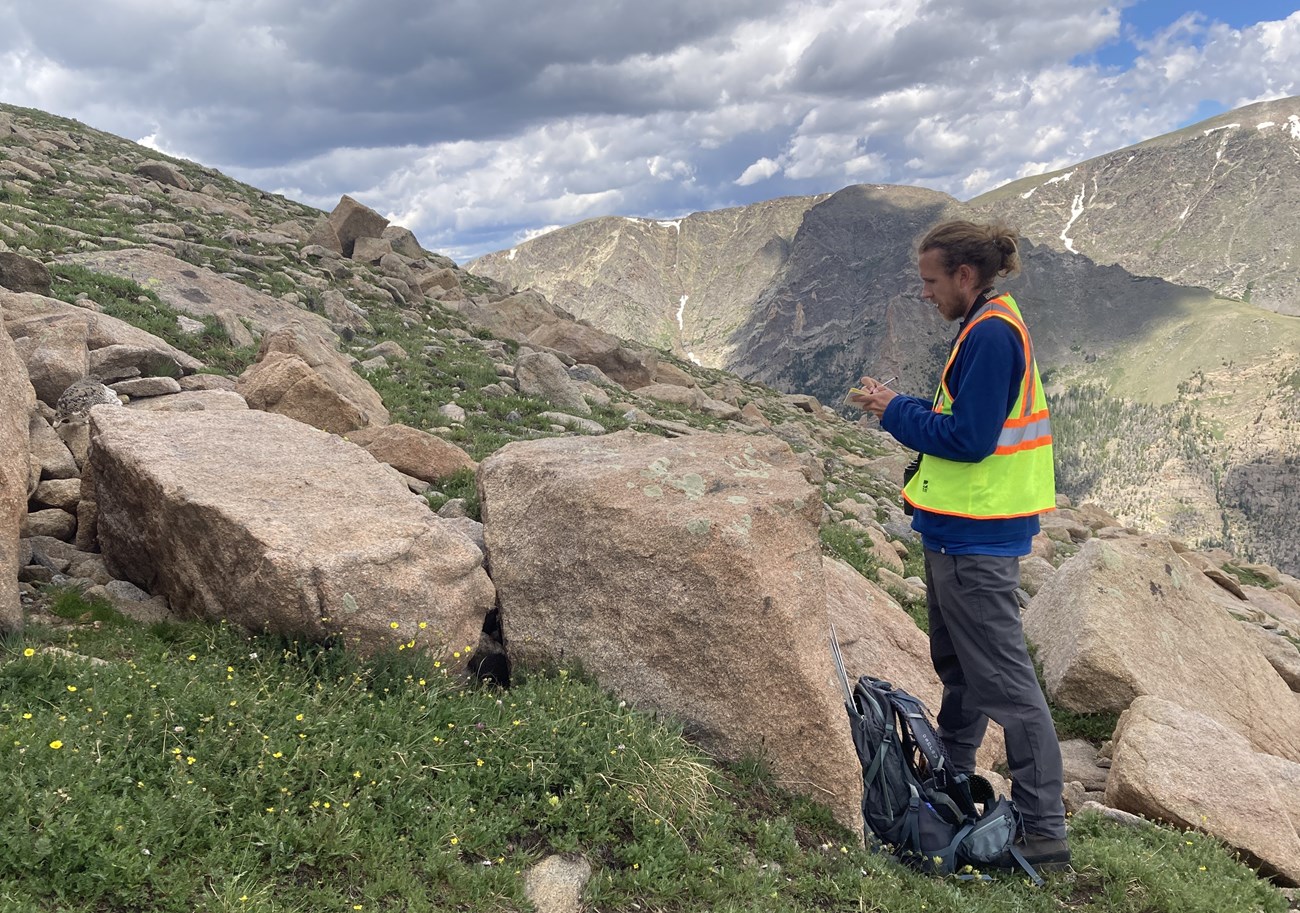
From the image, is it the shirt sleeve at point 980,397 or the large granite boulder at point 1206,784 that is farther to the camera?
the large granite boulder at point 1206,784

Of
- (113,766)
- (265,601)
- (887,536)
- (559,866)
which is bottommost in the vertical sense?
(887,536)

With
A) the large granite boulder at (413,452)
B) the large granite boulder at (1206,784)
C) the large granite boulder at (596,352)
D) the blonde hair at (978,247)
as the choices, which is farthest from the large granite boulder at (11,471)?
the large granite boulder at (596,352)

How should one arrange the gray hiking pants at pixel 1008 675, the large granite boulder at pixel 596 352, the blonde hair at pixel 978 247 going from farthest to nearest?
1. the large granite boulder at pixel 596 352
2. the blonde hair at pixel 978 247
3. the gray hiking pants at pixel 1008 675

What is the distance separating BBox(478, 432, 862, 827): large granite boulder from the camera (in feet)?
20.4

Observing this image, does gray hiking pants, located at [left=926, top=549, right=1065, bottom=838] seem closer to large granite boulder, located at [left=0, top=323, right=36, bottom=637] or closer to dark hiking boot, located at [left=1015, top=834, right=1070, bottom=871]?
dark hiking boot, located at [left=1015, top=834, right=1070, bottom=871]

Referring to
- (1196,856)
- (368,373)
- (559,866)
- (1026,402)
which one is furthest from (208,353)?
(1196,856)

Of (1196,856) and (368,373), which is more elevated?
(368,373)

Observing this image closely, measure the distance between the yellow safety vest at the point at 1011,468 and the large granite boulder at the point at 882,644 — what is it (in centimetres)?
285

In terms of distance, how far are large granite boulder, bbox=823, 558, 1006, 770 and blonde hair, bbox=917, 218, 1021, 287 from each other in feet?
13.5

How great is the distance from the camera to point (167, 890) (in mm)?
3686

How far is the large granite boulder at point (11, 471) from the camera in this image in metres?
5.56

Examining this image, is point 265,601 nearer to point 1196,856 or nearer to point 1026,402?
point 1026,402

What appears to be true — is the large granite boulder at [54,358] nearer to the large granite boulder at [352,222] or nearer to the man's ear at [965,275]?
the man's ear at [965,275]

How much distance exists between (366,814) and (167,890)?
106 centimetres
